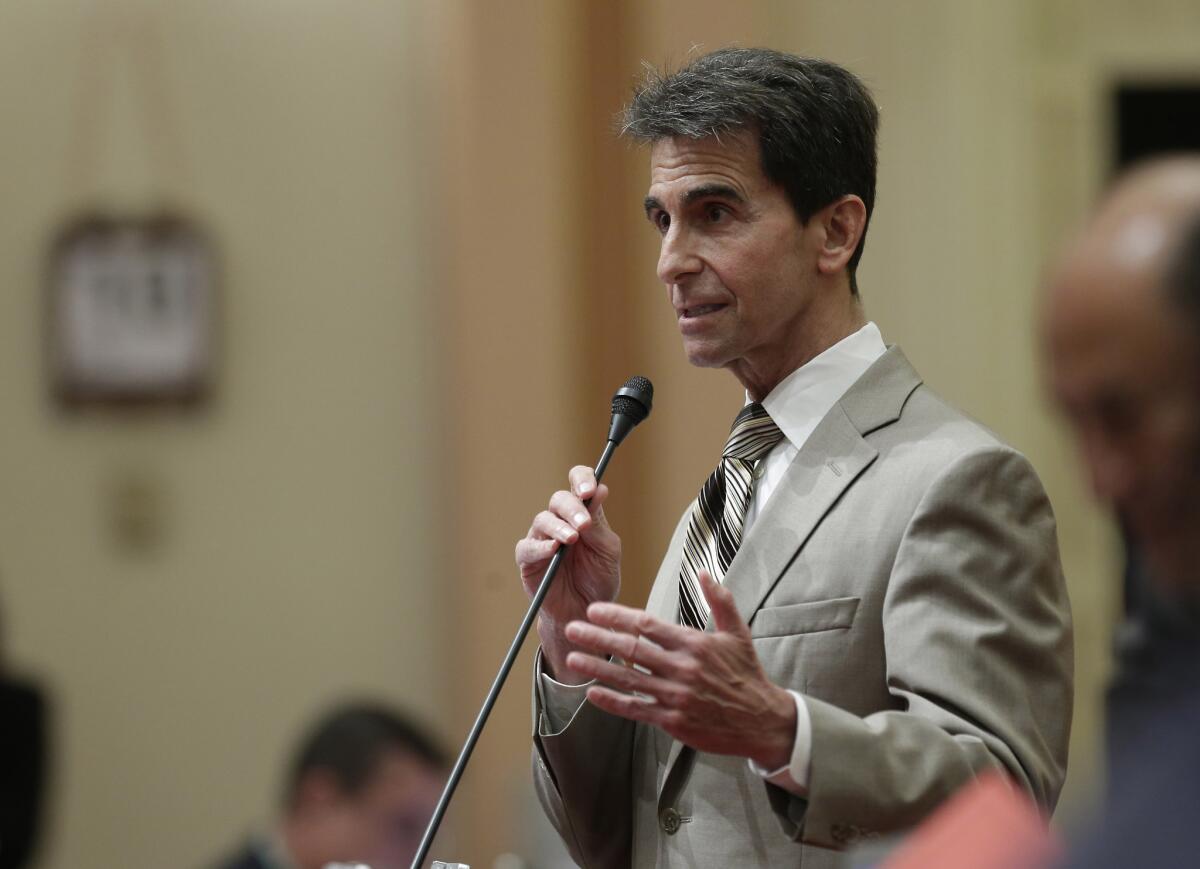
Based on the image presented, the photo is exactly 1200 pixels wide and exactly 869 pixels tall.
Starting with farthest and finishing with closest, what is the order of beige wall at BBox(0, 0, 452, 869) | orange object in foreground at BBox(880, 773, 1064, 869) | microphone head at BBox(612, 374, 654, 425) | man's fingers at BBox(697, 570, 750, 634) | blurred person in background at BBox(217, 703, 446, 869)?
beige wall at BBox(0, 0, 452, 869), blurred person in background at BBox(217, 703, 446, 869), microphone head at BBox(612, 374, 654, 425), man's fingers at BBox(697, 570, 750, 634), orange object in foreground at BBox(880, 773, 1064, 869)

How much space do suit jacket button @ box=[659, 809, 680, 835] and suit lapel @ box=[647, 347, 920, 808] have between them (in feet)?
0.04

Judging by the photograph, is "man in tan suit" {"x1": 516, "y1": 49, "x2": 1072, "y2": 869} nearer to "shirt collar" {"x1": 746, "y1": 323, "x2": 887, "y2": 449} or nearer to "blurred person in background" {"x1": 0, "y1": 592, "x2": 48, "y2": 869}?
"shirt collar" {"x1": 746, "y1": 323, "x2": 887, "y2": 449}

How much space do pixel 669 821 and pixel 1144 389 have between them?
1.15m

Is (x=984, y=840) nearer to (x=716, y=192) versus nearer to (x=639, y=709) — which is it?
(x=639, y=709)

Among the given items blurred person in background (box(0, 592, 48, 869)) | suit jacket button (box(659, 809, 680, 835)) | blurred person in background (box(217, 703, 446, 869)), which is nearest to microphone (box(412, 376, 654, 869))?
suit jacket button (box(659, 809, 680, 835))

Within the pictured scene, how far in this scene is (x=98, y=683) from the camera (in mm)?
4855

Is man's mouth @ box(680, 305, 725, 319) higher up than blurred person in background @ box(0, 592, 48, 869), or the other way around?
man's mouth @ box(680, 305, 725, 319)

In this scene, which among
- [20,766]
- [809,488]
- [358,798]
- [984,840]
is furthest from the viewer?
[20,766]

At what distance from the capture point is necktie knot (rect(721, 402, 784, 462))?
1924 millimetres

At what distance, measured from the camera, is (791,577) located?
175 centimetres

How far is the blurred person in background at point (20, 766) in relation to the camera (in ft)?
14.4

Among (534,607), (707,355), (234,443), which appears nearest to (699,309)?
(707,355)

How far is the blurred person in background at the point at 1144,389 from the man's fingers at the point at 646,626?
0.69 meters

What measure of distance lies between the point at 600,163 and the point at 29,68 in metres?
1.74
